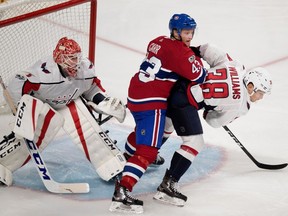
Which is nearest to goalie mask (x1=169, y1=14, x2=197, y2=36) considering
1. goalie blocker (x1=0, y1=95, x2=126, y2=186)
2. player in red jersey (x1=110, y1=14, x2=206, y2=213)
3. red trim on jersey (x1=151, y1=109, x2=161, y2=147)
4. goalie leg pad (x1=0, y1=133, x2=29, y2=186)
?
player in red jersey (x1=110, y1=14, x2=206, y2=213)

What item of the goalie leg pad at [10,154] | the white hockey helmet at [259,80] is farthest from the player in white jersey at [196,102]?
the goalie leg pad at [10,154]

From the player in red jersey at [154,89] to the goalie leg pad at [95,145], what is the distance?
20 cm

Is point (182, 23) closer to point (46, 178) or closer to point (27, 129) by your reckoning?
point (27, 129)

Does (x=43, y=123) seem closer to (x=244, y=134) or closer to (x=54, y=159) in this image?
(x=54, y=159)

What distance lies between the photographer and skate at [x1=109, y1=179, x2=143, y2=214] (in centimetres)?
312

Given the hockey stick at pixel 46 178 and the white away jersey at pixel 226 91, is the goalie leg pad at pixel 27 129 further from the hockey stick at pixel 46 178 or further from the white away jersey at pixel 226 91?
the white away jersey at pixel 226 91

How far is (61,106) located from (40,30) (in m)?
0.95

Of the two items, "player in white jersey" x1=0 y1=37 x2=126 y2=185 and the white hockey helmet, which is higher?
the white hockey helmet

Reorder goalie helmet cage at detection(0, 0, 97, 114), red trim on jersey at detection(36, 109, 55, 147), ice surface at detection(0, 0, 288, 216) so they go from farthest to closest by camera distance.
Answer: goalie helmet cage at detection(0, 0, 97, 114), red trim on jersey at detection(36, 109, 55, 147), ice surface at detection(0, 0, 288, 216)

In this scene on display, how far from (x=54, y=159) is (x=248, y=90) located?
3.27ft

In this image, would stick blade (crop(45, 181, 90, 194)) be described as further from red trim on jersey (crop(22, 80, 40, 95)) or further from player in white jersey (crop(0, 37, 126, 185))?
red trim on jersey (crop(22, 80, 40, 95))

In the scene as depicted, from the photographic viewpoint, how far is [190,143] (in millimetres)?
3203

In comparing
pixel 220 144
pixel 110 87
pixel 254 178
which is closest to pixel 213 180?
pixel 254 178

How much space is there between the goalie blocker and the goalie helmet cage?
2.10 feet
